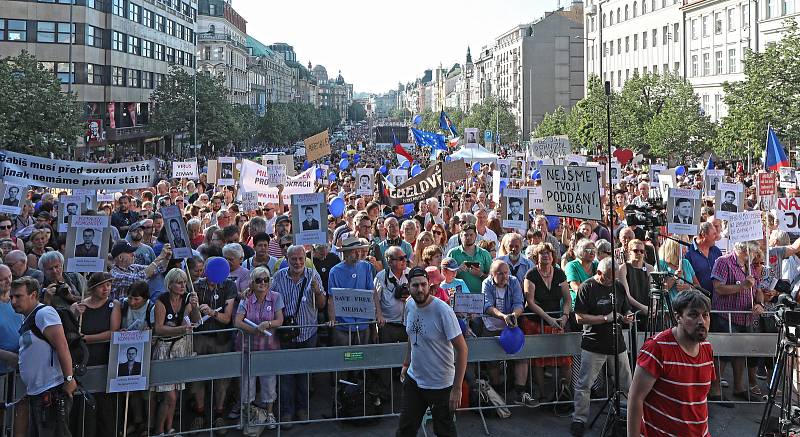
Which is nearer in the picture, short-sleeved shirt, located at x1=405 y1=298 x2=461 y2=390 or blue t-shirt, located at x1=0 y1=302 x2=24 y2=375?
short-sleeved shirt, located at x1=405 y1=298 x2=461 y2=390

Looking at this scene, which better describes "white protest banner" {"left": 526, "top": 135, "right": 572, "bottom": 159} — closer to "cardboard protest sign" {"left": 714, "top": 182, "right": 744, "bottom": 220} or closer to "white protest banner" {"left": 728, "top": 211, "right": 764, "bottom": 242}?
"cardboard protest sign" {"left": 714, "top": 182, "right": 744, "bottom": 220}

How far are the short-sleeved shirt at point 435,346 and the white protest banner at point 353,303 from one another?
1927 millimetres

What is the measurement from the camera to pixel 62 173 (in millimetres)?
12781

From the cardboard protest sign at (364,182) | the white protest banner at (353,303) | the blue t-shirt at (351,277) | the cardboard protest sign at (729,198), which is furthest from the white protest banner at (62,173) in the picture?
the cardboard protest sign at (729,198)

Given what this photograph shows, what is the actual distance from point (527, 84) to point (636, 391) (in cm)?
10604

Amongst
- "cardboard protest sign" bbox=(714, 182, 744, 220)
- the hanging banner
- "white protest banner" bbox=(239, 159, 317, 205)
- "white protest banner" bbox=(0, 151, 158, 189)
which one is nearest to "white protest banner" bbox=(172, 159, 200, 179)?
"white protest banner" bbox=(239, 159, 317, 205)

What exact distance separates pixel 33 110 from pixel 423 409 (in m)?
36.5

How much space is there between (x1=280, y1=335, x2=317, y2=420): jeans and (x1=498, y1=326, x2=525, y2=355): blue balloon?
206 centimetres

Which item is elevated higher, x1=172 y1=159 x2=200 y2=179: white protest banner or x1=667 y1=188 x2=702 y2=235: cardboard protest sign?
x1=172 y1=159 x2=200 y2=179: white protest banner

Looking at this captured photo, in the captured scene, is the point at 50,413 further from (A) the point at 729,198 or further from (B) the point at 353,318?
(A) the point at 729,198

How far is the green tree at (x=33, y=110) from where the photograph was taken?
122 ft

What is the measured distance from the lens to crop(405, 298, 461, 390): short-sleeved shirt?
21.6 feet

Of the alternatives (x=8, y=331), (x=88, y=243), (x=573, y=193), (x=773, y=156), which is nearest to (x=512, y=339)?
(x=573, y=193)

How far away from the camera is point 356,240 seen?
9227 mm
